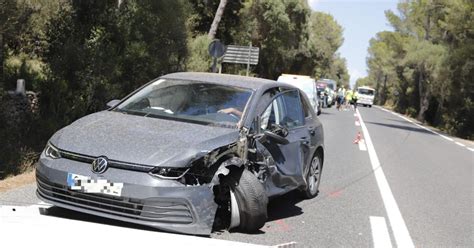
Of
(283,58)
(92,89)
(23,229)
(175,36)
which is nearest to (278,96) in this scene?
(23,229)

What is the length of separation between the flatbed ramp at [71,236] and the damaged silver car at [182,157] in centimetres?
44

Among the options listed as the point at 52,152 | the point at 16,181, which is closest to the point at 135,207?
the point at 52,152

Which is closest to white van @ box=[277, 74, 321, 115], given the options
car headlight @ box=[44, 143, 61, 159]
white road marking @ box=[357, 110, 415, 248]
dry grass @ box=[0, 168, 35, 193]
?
white road marking @ box=[357, 110, 415, 248]

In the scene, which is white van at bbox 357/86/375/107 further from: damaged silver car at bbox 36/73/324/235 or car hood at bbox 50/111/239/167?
car hood at bbox 50/111/239/167

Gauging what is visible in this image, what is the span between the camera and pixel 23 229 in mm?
3986

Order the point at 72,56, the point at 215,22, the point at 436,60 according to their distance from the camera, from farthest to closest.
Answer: the point at 436,60 → the point at 215,22 → the point at 72,56

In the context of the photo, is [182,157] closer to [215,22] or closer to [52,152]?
[52,152]

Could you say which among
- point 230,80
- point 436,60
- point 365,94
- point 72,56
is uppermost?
point 436,60

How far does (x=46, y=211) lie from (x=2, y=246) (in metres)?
1.57

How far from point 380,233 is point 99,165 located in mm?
3423

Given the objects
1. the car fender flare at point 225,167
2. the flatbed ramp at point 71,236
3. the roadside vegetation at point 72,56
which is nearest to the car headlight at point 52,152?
the flatbed ramp at point 71,236

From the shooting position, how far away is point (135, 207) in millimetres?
4773

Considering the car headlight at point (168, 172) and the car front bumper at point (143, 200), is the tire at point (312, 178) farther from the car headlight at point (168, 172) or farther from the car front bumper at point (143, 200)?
the car headlight at point (168, 172)

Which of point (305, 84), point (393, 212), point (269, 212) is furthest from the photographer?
point (305, 84)
